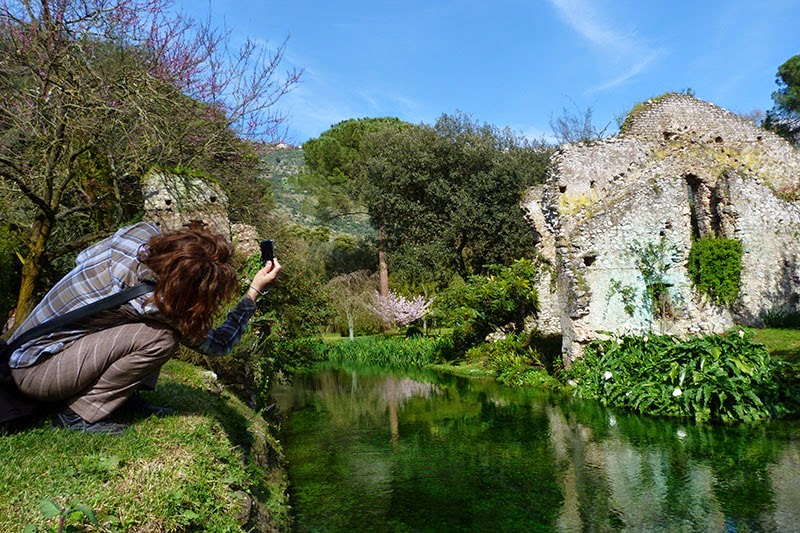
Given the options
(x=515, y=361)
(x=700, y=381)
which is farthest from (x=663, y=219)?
(x=515, y=361)

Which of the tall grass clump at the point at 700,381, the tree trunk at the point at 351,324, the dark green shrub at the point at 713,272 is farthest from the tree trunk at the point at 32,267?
the tree trunk at the point at 351,324

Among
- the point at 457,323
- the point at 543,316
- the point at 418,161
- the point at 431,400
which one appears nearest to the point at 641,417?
the point at 431,400

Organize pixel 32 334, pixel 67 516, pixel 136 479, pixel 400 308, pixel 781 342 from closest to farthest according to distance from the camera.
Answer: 1. pixel 67 516
2. pixel 136 479
3. pixel 32 334
4. pixel 781 342
5. pixel 400 308

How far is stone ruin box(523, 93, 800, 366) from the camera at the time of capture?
11141 mm

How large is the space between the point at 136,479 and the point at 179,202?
518cm

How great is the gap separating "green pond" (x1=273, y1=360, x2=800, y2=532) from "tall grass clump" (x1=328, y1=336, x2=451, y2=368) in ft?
24.3

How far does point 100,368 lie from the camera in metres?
3.30

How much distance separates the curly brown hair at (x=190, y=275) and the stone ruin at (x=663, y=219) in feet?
29.1

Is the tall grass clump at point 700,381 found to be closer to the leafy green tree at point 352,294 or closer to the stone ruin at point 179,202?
the stone ruin at point 179,202

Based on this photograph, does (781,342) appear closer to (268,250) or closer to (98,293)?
(268,250)

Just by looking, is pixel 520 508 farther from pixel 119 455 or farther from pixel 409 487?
pixel 119 455

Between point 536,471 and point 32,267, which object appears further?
point 32,267

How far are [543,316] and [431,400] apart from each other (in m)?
5.26

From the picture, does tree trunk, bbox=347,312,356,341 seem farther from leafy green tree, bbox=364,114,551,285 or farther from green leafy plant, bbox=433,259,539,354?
green leafy plant, bbox=433,259,539,354
